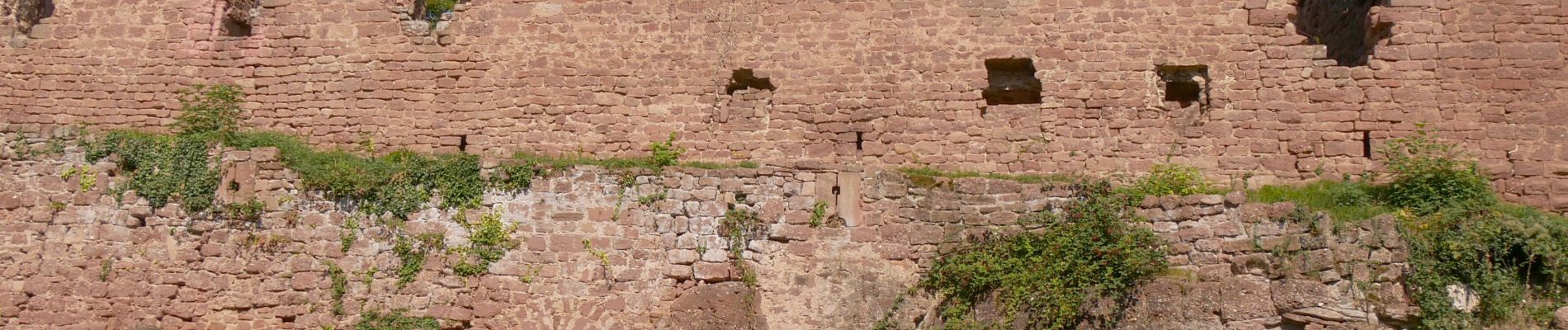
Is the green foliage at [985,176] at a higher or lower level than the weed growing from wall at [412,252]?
higher

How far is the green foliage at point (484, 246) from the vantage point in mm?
10109

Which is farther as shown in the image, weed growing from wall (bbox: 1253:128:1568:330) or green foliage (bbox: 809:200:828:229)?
green foliage (bbox: 809:200:828:229)

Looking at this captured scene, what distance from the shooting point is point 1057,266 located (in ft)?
31.1

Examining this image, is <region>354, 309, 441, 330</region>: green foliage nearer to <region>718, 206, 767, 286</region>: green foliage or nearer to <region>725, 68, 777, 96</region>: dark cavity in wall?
<region>718, 206, 767, 286</region>: green foliage

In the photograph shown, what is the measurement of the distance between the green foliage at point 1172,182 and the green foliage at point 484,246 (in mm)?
5144

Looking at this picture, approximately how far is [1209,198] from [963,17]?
11.3 feet

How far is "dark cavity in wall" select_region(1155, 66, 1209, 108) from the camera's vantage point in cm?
1199

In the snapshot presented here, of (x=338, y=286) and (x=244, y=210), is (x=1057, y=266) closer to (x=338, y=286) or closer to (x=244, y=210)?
(x=338, y=286)

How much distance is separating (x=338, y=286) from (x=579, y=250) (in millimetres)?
1983

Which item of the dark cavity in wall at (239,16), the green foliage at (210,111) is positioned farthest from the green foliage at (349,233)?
the dark cavity in wall at (239,16)

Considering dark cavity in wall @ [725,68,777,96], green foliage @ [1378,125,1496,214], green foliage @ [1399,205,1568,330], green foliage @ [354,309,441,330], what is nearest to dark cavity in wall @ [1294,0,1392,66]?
green foliage @ [1378,125,1496,214]

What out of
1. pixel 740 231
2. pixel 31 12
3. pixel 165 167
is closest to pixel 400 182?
pixel 165 167

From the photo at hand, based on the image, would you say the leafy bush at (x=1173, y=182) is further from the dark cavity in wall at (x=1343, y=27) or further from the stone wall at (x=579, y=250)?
the dark cavity in wall at (x=1343, y=27)

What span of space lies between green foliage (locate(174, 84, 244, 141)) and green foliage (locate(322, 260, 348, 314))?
79.6 inches
